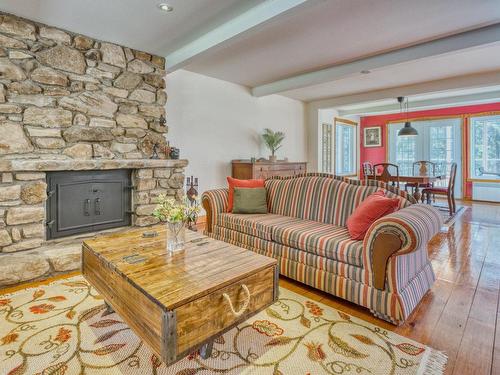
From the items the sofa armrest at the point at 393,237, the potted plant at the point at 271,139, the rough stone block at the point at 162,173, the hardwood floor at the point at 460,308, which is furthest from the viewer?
the potted plant at the point at 271,139

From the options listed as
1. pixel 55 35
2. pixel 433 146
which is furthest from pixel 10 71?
pixel 433 146

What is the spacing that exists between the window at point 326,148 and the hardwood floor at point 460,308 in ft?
12.7

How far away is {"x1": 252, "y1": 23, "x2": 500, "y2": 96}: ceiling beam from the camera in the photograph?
3.10 meters

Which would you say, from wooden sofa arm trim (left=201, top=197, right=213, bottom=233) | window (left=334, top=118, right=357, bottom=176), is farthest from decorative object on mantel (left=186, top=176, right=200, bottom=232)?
window (left=334, top=118, right=357, bottom=176)

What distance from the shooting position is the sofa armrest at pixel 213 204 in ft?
11.1

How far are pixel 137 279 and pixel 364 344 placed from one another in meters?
1.36

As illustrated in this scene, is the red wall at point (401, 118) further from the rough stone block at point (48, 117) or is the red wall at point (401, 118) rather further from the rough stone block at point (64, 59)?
the rough stone block at point (48, 117)

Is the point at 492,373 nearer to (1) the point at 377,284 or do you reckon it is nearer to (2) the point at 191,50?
(1) the point at 377,284

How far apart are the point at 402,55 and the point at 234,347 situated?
384 cm

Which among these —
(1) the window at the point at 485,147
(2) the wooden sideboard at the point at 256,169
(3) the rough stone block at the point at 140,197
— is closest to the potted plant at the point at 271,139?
(2) the wooden sideboard at the point at 256,169

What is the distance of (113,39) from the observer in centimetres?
333

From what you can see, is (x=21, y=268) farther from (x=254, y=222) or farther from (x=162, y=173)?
(x=254, y=222)

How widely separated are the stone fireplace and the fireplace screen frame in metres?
0.07

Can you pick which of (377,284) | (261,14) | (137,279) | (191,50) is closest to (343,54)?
(261,14)
